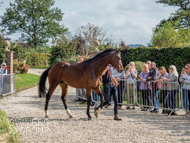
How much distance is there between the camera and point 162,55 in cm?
1399

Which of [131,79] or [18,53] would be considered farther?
[18,53]

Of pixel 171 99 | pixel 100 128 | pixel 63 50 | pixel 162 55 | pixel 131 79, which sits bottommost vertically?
pixel 100 128

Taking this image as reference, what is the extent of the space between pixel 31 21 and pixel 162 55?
137 feet

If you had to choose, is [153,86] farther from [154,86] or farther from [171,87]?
[171,87]

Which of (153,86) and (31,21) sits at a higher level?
(31,21)

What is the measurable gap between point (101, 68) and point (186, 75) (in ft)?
11.0

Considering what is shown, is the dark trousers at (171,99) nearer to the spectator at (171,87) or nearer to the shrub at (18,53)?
the spectator at (171,87)

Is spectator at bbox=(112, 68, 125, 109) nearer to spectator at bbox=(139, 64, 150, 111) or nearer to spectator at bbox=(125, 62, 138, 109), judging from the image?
spectator at bbox=(125, 62, 138, 109)

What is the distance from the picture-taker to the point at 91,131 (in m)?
5.50

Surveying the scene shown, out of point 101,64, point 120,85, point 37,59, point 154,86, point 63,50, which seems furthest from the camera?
point 37,59

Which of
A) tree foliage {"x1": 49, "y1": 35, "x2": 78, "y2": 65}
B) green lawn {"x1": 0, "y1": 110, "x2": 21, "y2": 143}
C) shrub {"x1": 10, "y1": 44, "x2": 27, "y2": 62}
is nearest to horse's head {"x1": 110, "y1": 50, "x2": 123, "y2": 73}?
green lawn {"x1": 0, "y1": 110, "x2": 21, "y2": 143}

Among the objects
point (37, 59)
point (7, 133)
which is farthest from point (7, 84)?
point (37, 59)

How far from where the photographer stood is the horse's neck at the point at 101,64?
6.74m

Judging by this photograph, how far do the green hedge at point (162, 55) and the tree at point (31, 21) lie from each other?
3731cm
